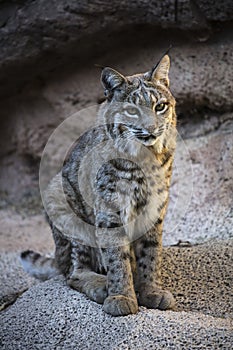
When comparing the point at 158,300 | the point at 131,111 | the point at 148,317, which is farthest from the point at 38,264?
the point at 131,111

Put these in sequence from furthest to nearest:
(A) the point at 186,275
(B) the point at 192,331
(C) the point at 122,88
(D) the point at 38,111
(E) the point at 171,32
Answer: (D) the point at 38,111, (E) the point at 171,32, (A) the point at 186,275, (C) the point at 122,88, (B) the point at 192,331

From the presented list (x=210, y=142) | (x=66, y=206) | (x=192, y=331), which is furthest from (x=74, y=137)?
(x=192, y=331)

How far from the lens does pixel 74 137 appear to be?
19.4 ft

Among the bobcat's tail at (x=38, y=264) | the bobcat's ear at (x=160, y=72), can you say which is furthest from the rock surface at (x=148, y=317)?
the bobcat's ear at (x=160, y=72)

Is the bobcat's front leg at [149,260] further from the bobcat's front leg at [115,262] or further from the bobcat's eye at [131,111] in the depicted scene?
the bobcat's eye at [131,111]

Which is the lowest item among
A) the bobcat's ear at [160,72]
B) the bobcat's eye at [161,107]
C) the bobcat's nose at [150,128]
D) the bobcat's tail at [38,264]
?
the bobcat's tail at [38,264]

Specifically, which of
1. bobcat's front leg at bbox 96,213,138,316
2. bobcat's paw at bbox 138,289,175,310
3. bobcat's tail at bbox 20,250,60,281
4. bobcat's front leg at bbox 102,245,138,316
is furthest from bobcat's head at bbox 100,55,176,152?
bobcat's tail at bbox 20,250,60,281

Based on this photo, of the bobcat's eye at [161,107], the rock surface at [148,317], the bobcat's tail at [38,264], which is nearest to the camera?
the rock surface at [148,317]

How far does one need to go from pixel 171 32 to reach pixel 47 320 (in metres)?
2.56

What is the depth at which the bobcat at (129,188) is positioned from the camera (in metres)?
3.52

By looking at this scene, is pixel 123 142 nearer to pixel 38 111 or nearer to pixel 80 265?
pixel 80 265

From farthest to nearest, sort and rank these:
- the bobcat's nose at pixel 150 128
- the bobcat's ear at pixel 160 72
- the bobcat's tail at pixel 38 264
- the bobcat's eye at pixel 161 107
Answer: the bobcat's tail at pixel 38 264 → the bobcat's ear at pixel 160 72 → the bobcat's eye at pixel 161 107 → the bobcat's nose at pixel 150 128

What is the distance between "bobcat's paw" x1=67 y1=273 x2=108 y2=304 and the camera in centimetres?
367

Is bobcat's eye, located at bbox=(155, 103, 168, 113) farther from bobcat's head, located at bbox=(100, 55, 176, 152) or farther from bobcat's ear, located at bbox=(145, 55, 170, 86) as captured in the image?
bobcat's ear, located at bbox=(145, 55, 170, 86)
